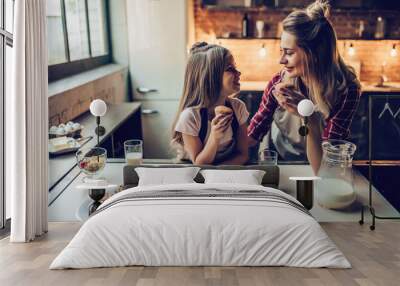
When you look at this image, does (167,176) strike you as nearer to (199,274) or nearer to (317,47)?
(199,274)

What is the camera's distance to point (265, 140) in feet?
19.9

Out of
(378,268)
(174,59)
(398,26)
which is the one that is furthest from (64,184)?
(398,26)

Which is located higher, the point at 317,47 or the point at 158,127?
the point at 317,47

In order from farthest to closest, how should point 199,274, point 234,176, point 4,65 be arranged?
point 234,176 < point 4,65 < point 199,274

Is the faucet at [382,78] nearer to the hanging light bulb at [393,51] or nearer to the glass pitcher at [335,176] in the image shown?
the hanging light bulb at [393,51]

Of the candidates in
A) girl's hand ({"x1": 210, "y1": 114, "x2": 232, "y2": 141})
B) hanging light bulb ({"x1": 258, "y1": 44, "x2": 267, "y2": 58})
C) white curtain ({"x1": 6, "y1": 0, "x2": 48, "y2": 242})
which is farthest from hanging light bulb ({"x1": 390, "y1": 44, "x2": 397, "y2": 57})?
white curtain ({"x1": 6, "y1": 0, "x2": 48, "y2": 242})

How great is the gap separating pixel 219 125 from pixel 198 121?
0.76 ft

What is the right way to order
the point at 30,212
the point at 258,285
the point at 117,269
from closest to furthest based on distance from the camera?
the point at 258,285, the point at 117,269, the point at 30,212

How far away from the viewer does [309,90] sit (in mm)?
6000

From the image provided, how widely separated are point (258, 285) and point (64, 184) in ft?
9.62

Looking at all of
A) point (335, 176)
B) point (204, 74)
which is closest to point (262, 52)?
point (204, 74)

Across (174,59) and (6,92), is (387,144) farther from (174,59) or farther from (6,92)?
(6,92)

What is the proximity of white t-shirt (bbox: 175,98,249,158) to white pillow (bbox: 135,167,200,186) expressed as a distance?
0.42 metres

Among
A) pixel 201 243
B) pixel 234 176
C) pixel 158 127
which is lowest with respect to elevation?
pixel 201 243
